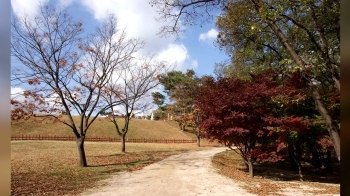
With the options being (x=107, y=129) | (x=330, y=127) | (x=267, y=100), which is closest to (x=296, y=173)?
(x=267, y=100)

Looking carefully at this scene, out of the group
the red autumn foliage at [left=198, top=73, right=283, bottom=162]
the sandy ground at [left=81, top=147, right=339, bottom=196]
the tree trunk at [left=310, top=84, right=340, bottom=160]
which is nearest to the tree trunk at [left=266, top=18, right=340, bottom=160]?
the tree trunk at [left=310, top=84, right=340, bottom=160]

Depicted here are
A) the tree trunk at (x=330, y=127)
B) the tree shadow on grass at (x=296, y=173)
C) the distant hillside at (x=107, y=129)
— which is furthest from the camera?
the distant hillside at (x=107, y=129)

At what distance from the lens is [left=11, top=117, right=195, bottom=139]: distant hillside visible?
25.3 m

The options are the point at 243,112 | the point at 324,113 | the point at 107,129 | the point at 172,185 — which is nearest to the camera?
the point at 324,113

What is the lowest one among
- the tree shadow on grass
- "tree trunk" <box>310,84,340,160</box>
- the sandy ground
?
the tree shadow on grass

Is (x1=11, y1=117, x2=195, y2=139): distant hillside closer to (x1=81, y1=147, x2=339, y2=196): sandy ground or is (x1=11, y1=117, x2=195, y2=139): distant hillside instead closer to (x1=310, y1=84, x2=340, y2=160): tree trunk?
(x1=81, y1=147, x2=339, y2=196): sandy ground

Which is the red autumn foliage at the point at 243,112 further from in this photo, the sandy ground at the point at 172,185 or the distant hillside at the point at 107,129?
the distant hillside at the point at 107,129

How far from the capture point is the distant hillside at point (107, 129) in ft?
83.1

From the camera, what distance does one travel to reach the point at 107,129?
98.5 ft

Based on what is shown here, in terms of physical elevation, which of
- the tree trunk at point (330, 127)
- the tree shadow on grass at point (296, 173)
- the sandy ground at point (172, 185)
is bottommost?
the tree shadow on grass at point (296, 173)

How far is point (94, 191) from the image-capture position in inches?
241

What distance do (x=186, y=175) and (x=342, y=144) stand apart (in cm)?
817

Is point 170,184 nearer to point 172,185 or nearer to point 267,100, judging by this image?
point 172,185

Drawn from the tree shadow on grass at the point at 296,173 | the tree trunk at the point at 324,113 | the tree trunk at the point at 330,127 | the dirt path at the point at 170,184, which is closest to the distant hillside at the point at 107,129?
the tree shadow on grass at the point at 296,173
